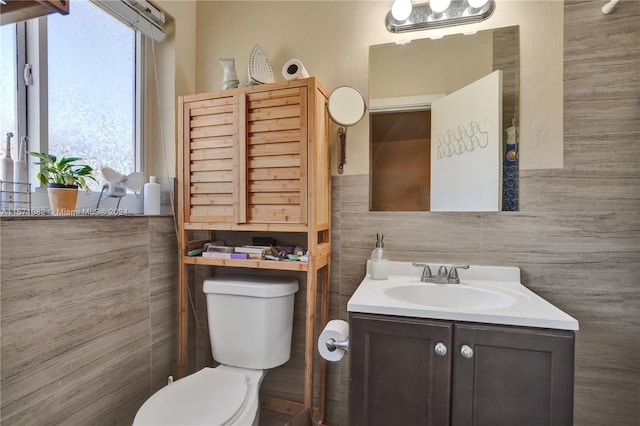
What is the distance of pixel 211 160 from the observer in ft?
4.83

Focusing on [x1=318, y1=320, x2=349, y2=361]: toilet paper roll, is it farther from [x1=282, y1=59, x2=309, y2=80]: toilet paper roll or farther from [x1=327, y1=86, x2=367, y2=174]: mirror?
[x1=282, y1=59, x2=309, y2=80]: toilet paper roll

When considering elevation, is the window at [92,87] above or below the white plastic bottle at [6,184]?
above

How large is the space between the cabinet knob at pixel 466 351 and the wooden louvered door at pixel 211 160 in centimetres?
100

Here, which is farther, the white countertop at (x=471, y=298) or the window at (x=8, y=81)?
the window at (x=8, y=81)

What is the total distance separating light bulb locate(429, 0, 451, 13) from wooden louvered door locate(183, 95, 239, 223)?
92 cm

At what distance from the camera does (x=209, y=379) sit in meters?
1.26

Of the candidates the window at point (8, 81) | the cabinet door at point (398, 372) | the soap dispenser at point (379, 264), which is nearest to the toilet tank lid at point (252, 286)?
the soap dispenser at point (379, 264)

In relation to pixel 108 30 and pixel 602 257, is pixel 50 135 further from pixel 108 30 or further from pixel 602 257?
pixel 602 257

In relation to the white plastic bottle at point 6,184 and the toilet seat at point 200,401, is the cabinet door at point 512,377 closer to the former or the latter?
the toilet seat at point 200,401

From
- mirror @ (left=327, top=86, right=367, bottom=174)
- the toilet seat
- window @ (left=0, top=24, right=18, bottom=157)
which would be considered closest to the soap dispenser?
mirror @ (left=327, top=86, right=367, bottom=174)

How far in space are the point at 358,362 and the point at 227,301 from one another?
0.71 meters

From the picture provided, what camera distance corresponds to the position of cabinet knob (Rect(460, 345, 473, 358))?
0.90m

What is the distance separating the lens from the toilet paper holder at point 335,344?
1.12m

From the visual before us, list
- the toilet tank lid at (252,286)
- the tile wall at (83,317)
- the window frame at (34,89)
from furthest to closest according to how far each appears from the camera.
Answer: the toilet tank lid at (252,286) → the window frame at (34,89) → the tile wall at (83,317)
